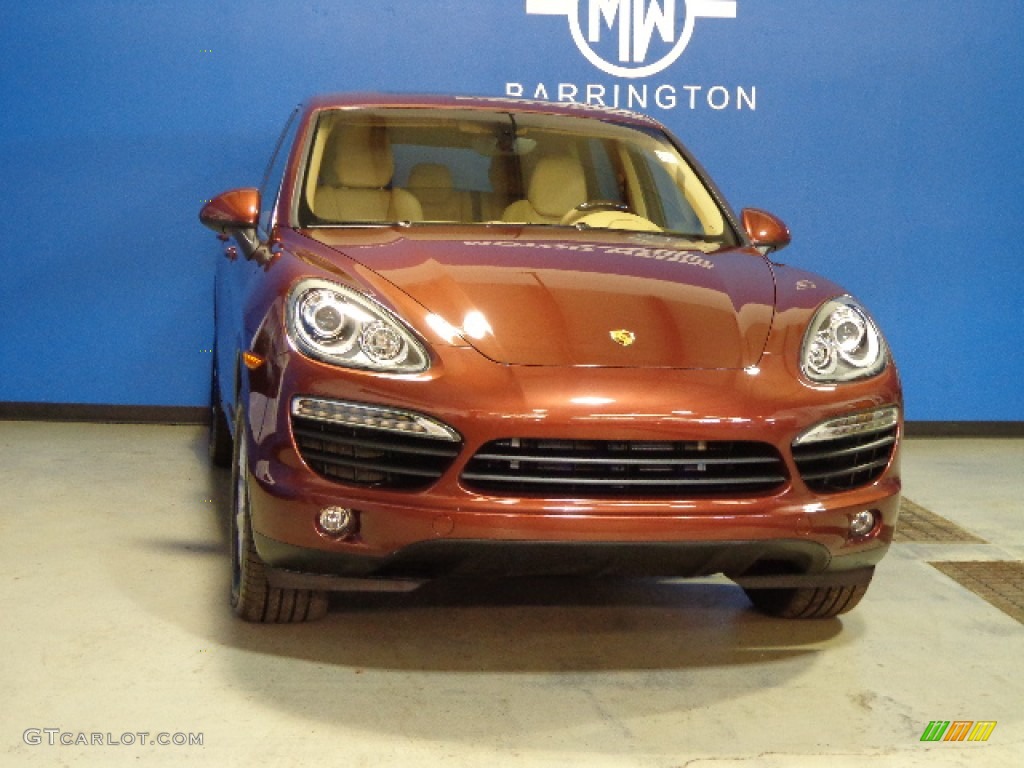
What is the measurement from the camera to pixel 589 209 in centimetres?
416

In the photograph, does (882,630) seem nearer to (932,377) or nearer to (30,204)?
(932,377)

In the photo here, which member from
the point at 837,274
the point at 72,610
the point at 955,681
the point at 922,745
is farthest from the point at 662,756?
the point at 837,274

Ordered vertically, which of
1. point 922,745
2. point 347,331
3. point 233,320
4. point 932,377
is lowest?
point 932,377

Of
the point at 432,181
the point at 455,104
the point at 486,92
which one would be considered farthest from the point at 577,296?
the point at 486,92

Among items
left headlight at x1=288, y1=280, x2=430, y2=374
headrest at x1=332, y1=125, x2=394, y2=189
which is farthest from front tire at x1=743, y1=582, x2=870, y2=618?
headrest at x1=332, y1=125, x2=394, y2=189

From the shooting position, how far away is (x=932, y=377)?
21.9 ft

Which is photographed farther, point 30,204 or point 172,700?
point 30,204

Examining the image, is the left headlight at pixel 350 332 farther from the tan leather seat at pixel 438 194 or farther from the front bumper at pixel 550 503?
the tan leather seat at pixel 438 194

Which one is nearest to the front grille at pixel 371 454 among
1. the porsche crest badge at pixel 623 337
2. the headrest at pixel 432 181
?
the porsche crest badge at pixel 623 337

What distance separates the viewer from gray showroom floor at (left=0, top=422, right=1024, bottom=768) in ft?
9.27

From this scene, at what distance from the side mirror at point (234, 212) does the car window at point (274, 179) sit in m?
0.04

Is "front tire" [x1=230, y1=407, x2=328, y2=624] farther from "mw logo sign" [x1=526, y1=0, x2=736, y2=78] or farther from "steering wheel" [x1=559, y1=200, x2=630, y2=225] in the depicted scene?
"mw logo sign" [x1=526, y1=0, x2=736, y2=78]

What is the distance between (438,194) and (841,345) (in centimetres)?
135

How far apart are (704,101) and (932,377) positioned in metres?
1.66
